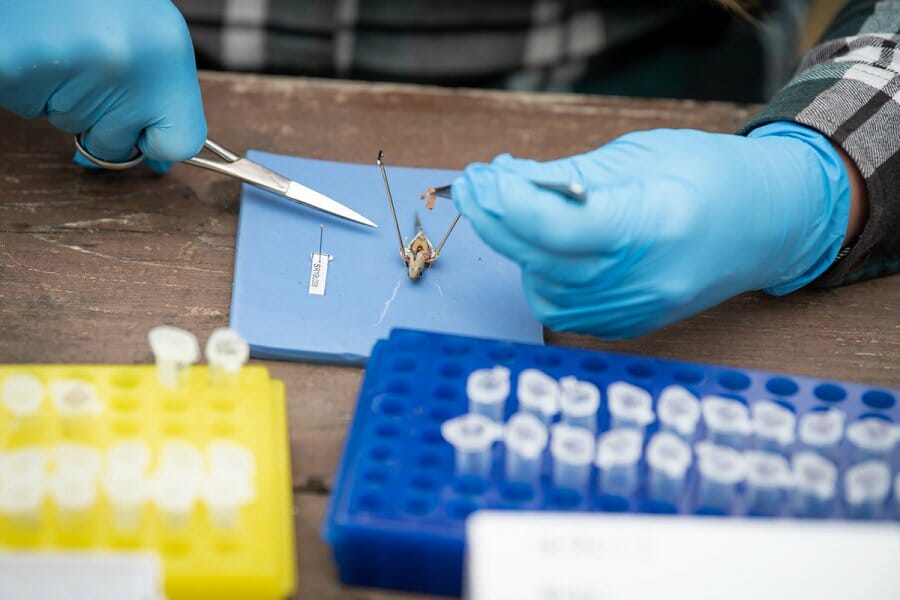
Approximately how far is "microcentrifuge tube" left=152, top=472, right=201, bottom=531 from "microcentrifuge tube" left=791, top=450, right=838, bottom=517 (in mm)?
359

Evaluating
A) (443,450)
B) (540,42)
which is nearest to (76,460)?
(443,450)

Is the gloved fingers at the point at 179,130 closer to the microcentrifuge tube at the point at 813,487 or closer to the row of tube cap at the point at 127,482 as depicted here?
the row of tube cap at the point at 127,482

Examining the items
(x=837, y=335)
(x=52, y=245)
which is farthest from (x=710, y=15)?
(x=52, y=245)

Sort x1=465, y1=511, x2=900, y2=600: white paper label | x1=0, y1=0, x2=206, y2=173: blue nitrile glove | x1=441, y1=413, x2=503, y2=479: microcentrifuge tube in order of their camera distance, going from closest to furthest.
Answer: x1=465, y1=511, x2=900, y2=600: white paper label
x1=441, y1=413, x2=503, y2=479: microcentrifuge tube
x1=0, y1=0, x2=206, y2=173: blue nitrile glove

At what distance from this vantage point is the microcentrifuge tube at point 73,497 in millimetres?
526

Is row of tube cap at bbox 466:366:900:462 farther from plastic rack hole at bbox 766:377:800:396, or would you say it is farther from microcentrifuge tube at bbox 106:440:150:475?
microcentrifuge tube at bbox 106:440:150:475

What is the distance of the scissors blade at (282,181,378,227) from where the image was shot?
0.85 metres

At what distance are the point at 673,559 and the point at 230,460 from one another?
26cm

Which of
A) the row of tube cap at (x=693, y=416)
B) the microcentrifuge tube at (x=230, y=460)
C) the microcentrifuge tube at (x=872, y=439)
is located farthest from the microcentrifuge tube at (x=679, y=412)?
the microcentrifuge tube at (x=230, y=460)

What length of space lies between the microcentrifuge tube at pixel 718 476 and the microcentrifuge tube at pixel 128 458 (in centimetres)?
33

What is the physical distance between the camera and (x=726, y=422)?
1.99ft

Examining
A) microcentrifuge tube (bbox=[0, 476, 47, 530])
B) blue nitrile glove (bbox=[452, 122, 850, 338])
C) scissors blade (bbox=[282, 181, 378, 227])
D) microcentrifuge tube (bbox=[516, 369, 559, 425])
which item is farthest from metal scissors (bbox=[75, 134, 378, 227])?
microcentrifuge tube (bbox=[0, 476, 47, 530])

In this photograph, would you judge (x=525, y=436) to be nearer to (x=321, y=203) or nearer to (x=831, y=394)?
(x=831, y=394)

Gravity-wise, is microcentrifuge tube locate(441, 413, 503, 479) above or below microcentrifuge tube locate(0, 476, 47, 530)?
above
